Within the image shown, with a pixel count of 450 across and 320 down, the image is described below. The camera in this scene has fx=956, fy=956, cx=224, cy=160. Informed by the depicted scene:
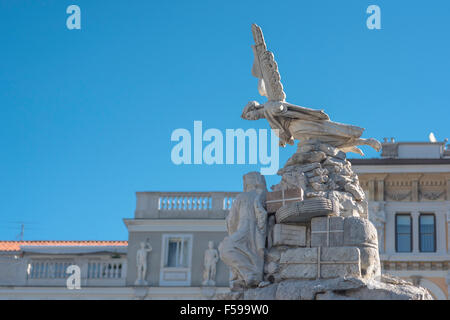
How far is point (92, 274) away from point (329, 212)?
80.2ft

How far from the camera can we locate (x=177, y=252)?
123 ft

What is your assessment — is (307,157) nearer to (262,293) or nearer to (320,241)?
(320,241)

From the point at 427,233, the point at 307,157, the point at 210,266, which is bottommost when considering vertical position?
the point at 210,266

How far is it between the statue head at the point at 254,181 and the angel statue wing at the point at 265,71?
154 centimetres

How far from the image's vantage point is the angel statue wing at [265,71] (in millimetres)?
15539

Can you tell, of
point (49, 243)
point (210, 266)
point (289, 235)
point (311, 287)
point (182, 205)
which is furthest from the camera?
point (49, 243)

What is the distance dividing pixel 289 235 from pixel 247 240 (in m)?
0.62

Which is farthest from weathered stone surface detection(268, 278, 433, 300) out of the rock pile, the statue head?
the statue head

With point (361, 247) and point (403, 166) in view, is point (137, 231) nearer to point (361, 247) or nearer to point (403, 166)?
point (403, 166)

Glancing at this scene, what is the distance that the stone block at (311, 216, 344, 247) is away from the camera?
13555mm

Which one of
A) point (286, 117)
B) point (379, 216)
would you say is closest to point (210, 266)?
point (379, 216)

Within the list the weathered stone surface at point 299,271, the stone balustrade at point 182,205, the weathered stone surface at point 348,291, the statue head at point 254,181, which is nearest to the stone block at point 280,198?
the statue head at point 254,181

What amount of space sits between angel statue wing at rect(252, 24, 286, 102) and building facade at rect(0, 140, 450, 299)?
19680 millimetres

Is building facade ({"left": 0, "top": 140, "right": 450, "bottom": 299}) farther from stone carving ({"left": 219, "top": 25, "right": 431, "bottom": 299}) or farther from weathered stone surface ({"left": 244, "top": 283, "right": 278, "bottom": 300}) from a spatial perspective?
weathered stone surface ({"left": 244, "top": 283, "right": 278, "bottom": 300})
